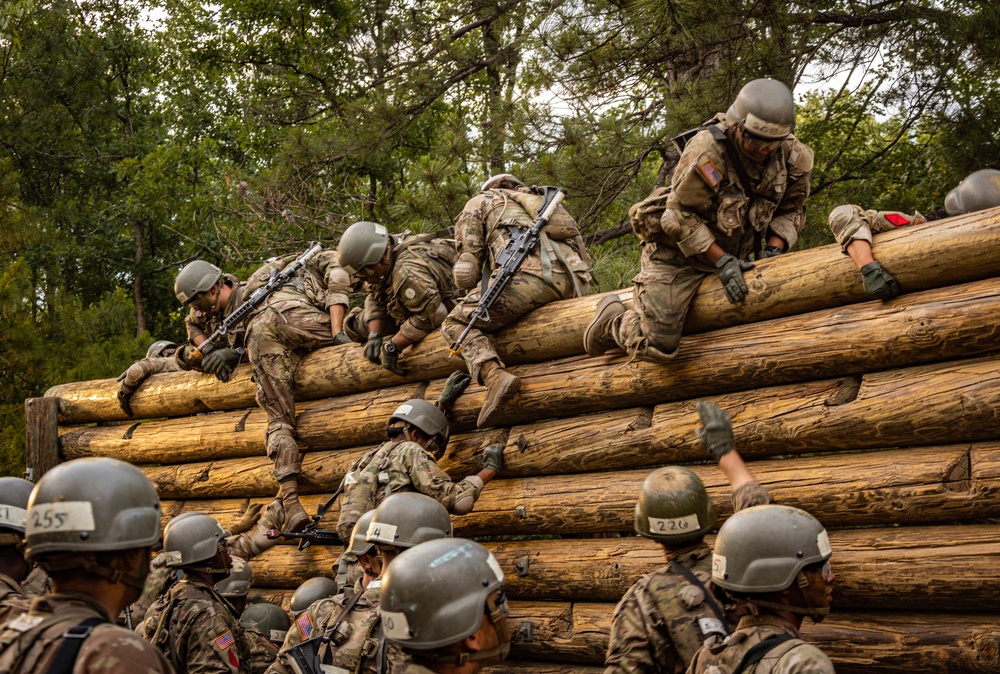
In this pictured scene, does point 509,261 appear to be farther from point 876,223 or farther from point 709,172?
point 876,223

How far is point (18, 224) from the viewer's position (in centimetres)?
1580

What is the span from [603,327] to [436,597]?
438 cm

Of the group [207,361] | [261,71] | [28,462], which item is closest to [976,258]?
[207,361]

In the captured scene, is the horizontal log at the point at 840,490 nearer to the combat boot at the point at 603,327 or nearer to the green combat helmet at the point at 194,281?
the combat boot at the point at 603,327

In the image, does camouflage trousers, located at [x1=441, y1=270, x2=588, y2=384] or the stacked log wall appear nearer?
the stacked log wall

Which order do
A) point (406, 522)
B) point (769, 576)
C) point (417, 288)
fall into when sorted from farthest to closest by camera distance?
point (417, 288) → point (406, 522) → point (769, 576)

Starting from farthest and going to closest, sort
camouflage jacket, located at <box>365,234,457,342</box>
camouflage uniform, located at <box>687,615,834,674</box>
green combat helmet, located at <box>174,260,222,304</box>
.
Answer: green combat helmet, located at <box>174,260,222,304</box>, camouflage jacket, located at <box>365,234,457,342</box>, camouflage uniform, located at <box>687,615,834,674</box>

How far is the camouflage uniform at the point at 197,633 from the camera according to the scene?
21.0 ft

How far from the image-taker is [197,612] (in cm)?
654

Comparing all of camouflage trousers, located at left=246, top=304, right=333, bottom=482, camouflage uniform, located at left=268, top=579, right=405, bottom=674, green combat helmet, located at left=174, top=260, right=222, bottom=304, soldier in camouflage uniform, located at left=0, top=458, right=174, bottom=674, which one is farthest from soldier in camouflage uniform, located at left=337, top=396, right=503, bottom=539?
soldier in camouflage uniform, located at left=0, top=458, right=174, bottom=674

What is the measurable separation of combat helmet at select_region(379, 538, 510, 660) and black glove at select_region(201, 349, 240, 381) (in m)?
7.82

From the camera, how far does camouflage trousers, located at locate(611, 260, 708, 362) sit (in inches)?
292

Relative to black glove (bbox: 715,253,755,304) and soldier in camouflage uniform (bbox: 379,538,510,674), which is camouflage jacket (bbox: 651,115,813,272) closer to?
black glove (bbox: 715,253,755,304)

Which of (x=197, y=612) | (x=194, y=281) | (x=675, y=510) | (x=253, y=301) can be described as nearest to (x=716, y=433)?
(x=675, y=510)
